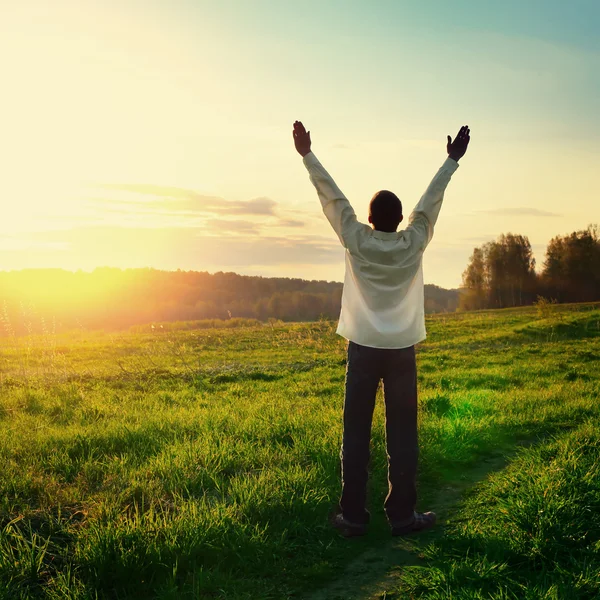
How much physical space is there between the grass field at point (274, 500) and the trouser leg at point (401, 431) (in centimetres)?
29

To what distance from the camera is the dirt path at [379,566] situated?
394cm

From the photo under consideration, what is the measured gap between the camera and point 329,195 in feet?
15.1

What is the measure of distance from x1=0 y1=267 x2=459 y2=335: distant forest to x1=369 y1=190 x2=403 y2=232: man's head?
34.5 metres

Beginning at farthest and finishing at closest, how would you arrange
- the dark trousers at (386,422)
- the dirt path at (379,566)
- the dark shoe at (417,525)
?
the dark shoe at (417,525) < the dark trousers at (386,422) < the dirt path at (379,566)

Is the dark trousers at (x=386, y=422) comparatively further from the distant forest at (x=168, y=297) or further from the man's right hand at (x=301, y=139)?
the distant forest at (x=168, y=297)

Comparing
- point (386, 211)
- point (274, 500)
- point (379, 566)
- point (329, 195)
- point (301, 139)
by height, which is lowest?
point (379, 566)

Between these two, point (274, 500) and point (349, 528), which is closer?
point (349, 528)

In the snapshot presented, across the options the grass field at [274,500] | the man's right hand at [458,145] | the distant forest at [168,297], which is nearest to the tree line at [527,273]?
the distant forest at [168,297]

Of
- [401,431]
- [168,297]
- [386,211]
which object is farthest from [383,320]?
[168,297]

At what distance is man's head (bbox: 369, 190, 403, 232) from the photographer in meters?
4.59

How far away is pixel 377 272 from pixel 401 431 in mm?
1402

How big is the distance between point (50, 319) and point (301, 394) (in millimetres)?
6535

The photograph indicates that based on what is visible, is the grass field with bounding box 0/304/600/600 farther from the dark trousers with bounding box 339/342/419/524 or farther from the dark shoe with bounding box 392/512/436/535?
the dark trousers with bounding box 339/342/419/524

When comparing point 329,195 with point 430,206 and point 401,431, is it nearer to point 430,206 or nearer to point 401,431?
point 430,206
